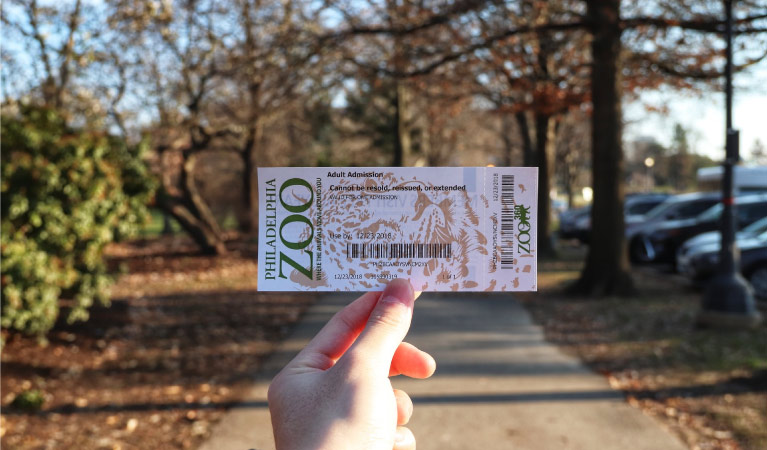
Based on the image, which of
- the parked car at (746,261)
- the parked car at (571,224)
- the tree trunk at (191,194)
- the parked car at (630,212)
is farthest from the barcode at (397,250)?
the parked car at (571,224)

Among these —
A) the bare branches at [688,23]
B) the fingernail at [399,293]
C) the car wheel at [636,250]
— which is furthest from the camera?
the car wheel at [636,250]

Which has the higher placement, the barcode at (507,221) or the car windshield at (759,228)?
the barcode at (507,221)

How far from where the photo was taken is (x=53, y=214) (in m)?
7.30

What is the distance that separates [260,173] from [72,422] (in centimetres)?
513

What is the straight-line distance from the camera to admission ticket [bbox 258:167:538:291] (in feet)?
5.27

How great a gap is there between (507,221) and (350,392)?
55 centimetres

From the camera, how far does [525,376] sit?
7.24 metres

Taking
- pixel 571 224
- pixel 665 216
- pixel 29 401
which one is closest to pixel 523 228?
pixel 29 401

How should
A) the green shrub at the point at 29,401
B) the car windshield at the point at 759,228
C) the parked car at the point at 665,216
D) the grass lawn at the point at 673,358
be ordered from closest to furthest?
the grass lawn at the point at 673,358
the green shrub at the point at 29,401
the car windshield at the point at 759,228
the parked car at the point at 665,216

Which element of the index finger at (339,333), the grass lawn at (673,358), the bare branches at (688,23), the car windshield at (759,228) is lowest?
the grass lawn at (673,358)

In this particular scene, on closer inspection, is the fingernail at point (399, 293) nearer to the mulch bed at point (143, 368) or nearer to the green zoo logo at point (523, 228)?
the green zoo logo at point (523, 228)

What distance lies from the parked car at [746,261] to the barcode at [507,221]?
457 inches

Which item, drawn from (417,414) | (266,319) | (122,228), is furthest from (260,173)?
(266,319)

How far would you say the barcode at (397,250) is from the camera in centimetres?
161
